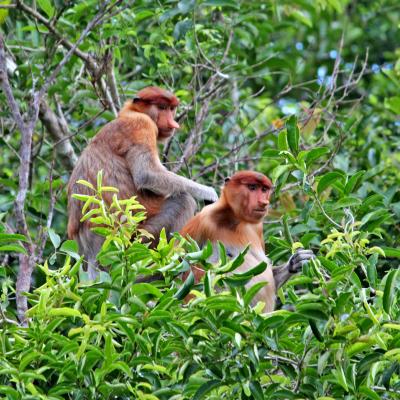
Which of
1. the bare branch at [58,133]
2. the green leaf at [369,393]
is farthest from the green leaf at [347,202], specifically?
→ the bare branch at [58,133]

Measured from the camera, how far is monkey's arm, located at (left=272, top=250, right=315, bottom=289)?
14.7 ft

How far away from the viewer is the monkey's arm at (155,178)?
5.76 m

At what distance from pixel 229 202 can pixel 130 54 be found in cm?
213

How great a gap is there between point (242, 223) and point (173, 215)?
696mm

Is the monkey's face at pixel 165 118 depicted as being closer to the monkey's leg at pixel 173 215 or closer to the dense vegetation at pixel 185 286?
the dense vegetation at pixel 185 286

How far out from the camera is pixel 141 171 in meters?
5.88

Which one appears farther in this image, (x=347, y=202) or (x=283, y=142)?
(x=347, y=202)

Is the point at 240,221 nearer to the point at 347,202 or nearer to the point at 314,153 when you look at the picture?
the point at 347,202

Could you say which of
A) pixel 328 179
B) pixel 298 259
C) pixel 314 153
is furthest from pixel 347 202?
pixel 298 259

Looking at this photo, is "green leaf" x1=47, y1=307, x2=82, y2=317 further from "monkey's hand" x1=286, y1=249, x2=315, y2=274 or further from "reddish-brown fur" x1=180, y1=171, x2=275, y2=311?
"reddish-brown fur" x1=180, y1=171, x2=275, y2=311

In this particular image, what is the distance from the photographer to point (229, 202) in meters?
5.11

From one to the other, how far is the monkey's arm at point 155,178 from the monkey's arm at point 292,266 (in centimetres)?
95

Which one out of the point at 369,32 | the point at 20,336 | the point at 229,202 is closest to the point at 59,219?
the point at 229,202

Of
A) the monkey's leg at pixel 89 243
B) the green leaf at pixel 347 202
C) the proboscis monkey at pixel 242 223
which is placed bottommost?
the monkey's leg at pixel 89 243
